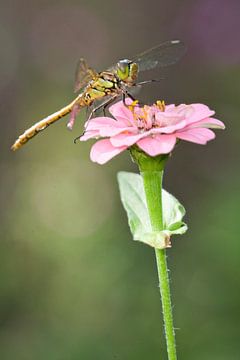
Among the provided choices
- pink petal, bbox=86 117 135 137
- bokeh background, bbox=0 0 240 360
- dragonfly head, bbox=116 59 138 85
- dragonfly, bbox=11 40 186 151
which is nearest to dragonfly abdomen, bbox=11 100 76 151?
dragonfly, bbox=11 40 186 151

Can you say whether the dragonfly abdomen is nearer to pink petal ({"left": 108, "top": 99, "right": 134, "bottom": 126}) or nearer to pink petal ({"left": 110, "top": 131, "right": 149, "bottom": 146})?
pink petal ({"left": 108, "top": 99, "right": 134, "bottom": 126})

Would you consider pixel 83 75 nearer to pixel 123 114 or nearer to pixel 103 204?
pixel 123 114

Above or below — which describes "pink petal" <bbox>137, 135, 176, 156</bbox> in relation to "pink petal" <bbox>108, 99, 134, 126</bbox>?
below

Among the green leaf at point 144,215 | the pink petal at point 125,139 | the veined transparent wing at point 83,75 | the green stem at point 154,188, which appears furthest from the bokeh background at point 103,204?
the pink petal at point 125,139

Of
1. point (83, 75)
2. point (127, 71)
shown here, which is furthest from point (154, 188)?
point (83, 75)

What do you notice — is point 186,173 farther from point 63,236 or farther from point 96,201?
point 63,236

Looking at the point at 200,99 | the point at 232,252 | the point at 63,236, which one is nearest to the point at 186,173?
the point at 200,99
